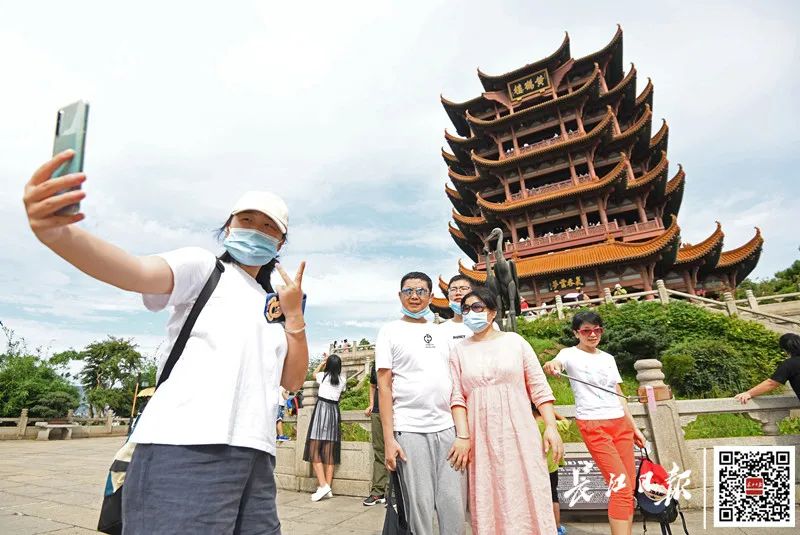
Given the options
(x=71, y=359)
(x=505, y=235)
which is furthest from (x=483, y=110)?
(x=71, y=359)

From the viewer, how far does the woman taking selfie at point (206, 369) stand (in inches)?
38.5

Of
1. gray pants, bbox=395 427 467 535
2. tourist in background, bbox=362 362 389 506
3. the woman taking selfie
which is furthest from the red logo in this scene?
the woman taking selfie

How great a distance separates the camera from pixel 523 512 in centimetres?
206

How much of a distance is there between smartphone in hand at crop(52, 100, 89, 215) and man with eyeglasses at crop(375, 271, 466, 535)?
1576 mm

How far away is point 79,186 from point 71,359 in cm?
3907

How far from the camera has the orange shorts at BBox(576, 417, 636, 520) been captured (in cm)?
264

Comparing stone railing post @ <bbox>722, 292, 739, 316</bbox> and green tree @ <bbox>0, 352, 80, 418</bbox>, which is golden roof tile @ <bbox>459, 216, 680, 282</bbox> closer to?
stone railing post @ <bbox>722, 292, 739, 316</bbox>

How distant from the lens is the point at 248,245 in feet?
4.91

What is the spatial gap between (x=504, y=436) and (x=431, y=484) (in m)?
0.47

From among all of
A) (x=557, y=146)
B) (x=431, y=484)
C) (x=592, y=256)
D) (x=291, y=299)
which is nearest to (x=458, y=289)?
(x=431, y=484)

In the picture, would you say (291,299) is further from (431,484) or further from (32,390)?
(32,390)

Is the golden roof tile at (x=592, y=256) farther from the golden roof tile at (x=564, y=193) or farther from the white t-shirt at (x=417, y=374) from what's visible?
the white t-shirt at (x=417, y=374)

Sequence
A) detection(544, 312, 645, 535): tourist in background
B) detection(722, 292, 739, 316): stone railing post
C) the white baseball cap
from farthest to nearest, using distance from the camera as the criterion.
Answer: detection(722, 292, 739, 316): stone railing post < detection(544, 312, 645, 535): tourist in background < the white baseball cap

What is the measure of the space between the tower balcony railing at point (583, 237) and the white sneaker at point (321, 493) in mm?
18212
